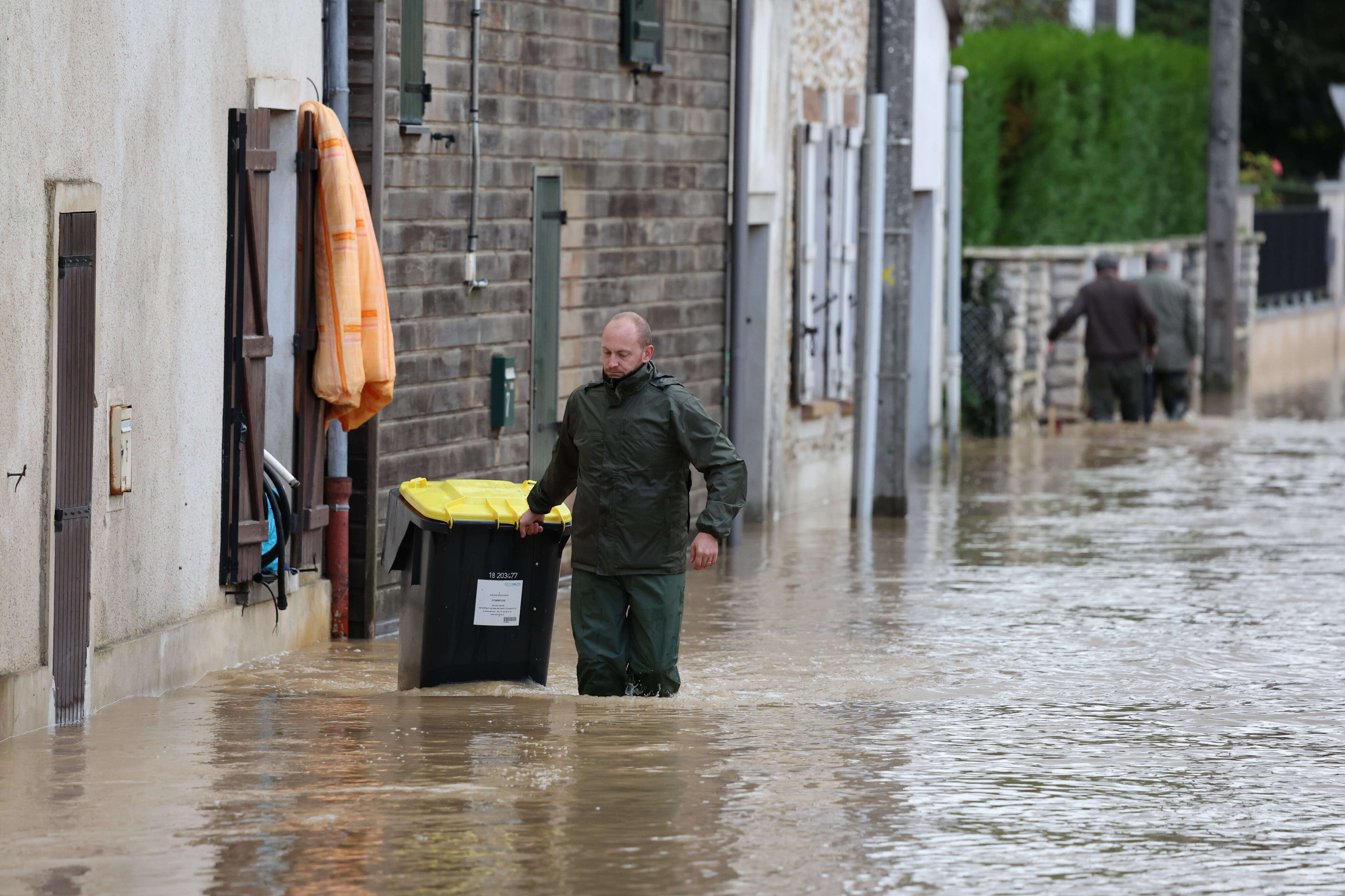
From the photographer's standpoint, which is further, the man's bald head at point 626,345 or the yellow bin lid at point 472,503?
the yellow bin lid at point 472,503

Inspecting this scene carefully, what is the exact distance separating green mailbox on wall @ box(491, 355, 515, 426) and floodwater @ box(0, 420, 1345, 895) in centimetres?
107

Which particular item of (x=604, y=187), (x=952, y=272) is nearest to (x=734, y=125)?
(x=604, y=187)

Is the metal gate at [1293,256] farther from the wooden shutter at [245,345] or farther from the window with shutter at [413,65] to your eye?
the wooden shutter at [245,345]

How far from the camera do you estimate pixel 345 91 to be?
37.3 ft

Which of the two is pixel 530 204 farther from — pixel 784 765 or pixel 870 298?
pixel 784 765

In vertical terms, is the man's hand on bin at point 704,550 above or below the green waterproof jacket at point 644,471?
below

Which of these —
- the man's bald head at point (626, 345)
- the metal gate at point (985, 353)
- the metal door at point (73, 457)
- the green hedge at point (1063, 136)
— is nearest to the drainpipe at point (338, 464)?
the man's bald head at point (626, 345)

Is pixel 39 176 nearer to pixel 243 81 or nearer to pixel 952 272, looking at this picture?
pixel 243 81

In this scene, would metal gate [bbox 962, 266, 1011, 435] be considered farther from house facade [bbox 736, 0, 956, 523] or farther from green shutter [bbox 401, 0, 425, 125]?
green shutter [bbox 401, 0, 425, 125]

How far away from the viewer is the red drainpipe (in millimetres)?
11445

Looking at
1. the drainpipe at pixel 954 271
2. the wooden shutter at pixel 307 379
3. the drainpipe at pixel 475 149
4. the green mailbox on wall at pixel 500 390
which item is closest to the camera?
the wooden shutter at pixel 307 379

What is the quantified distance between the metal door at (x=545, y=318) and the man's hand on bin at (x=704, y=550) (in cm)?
437

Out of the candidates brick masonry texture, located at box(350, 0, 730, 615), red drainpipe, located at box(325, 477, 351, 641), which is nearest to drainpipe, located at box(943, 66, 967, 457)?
brick masonry texture, located at box(350, 0, 730, 615)

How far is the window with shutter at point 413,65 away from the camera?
11.9 meters
